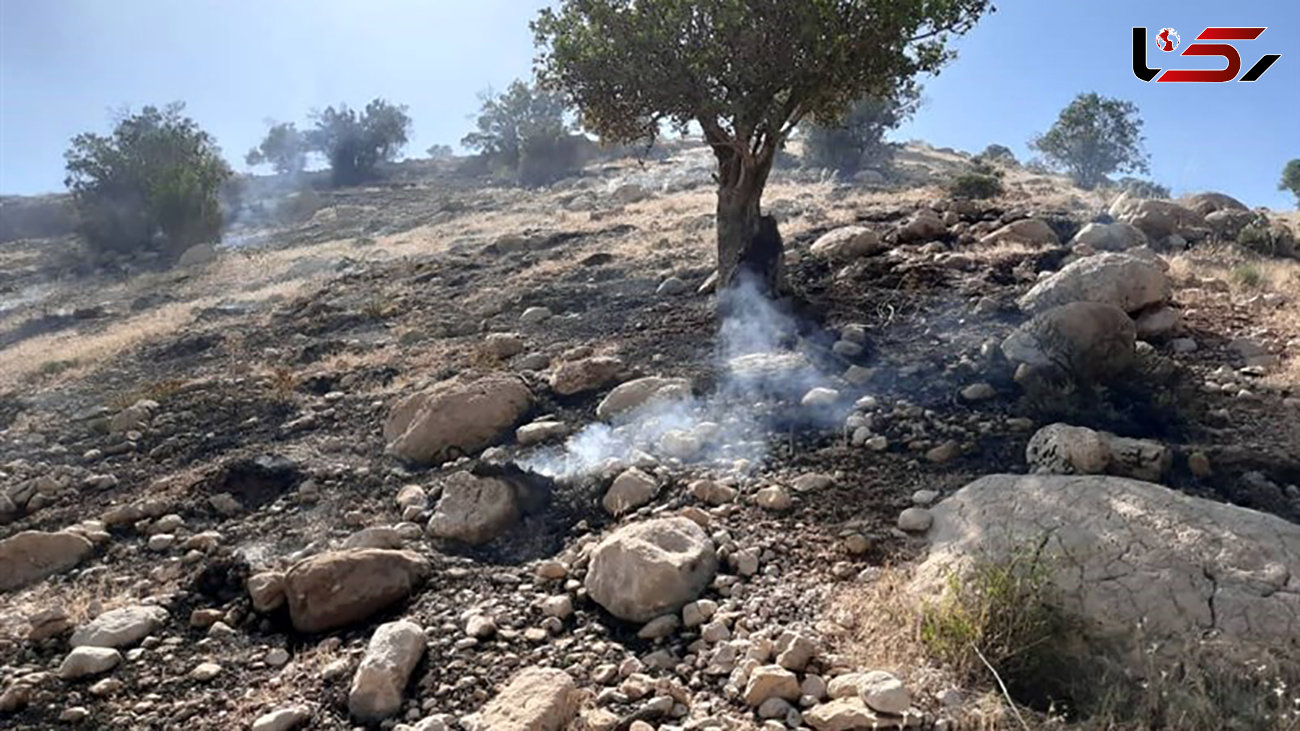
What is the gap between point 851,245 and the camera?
8.89m

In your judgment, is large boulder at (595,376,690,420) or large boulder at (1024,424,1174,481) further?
large boulder at (595,376,690,420)

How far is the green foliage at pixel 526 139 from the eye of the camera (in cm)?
3450

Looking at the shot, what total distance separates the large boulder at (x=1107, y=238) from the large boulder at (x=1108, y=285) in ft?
6.01

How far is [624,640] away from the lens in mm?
3416

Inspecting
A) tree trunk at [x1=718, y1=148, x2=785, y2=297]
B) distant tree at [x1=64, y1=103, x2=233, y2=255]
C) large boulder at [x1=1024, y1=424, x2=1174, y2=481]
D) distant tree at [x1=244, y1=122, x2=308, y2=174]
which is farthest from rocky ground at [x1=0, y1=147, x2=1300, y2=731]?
distant tree at [x1=244, y1=122, x2=308, y2=174]

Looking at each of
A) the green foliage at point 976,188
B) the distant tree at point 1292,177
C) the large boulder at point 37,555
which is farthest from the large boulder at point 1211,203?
the distant tree at point 1292,177

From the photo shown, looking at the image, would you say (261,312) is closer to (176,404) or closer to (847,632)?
(176,404)

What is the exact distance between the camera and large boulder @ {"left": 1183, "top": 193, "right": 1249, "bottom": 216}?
995 cm

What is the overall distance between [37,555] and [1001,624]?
5.21 meters

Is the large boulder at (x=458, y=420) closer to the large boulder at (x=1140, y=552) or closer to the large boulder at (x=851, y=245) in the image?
the large boulder at (x=1140, y=552)

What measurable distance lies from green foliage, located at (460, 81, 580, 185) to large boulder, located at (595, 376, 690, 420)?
1105 inches

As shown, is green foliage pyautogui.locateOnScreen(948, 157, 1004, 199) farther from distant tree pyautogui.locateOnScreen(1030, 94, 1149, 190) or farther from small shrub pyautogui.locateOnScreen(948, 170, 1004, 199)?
distant tree pyautogui.locateOnScreen(1030, 94, 1149, 190)

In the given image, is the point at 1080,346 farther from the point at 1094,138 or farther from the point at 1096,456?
the point at 1094,138

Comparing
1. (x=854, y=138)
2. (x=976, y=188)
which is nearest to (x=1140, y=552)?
(x=976, y=188)
